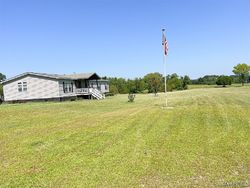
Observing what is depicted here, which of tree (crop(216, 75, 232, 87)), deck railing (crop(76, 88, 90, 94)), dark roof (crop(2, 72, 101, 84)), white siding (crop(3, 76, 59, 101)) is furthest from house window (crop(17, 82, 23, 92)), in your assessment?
tree (crop(216, 75, 232, 87))

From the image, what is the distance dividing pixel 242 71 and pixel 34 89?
75493mm

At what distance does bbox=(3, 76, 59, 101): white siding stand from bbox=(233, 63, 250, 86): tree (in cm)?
7369

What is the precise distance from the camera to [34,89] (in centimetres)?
3525

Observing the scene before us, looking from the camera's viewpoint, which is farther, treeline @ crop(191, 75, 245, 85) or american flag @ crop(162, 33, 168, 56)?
treeline @ crop(191, 75, 245, 85)

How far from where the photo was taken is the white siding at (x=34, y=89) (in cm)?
3466

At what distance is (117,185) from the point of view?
557cm

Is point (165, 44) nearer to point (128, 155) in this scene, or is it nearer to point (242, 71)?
point (128, 155)

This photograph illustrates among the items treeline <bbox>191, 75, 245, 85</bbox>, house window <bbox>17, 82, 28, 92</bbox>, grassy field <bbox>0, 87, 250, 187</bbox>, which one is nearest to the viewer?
grassy field <bbox>0, 87, 250, 187</bbox>

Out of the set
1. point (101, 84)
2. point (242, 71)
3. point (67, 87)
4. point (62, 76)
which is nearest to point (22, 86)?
point (62, 76)

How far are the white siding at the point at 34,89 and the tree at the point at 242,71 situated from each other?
7369 centimetres

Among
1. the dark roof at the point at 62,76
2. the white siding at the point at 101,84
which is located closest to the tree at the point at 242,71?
the white siding at the point at 101,84

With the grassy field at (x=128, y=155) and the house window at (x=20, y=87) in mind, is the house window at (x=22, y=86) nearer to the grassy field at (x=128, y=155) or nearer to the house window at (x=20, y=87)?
the house window at (x=20, y=87)

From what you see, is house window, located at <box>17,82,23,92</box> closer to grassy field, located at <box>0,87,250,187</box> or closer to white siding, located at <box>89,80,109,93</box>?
white siding, located at <box>89,80,109,93</box>

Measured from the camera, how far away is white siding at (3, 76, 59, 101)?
34.7 meters
